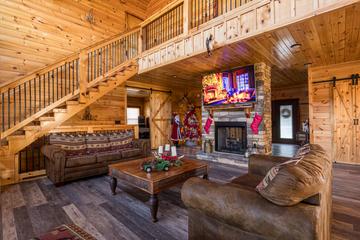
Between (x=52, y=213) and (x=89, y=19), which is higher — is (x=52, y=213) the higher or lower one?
the lower one

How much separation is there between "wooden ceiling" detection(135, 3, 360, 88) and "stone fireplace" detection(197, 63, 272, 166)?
1.96ft

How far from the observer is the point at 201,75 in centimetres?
544

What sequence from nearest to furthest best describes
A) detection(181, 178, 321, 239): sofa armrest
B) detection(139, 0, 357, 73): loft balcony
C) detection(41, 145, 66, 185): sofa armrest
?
detection(181, 178, 321, 239): sofa armrest < detection(139, 0, 357, 73): loft balcony < detection(41, 145, 66, 185): sofa armrest

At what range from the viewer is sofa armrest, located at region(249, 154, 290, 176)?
2.23 metres

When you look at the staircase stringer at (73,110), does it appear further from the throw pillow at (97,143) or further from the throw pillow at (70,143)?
the throw pillow at (97,143)

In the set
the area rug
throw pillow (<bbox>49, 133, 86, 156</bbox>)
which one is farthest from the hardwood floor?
throw pillow (<bbox>49, 133, 86, 156</bbox>)

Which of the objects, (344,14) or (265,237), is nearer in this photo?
(265,237)

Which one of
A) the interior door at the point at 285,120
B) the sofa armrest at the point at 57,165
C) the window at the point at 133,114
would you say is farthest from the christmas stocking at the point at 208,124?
the window at the point at 133,114

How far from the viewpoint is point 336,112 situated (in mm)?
4641

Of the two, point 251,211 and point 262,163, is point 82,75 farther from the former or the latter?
point 251,211

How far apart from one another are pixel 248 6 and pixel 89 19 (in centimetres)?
435

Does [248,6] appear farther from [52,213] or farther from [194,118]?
[194,118]

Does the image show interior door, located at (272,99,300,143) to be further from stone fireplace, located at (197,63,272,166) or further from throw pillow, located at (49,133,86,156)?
throw pillow, located at (49,133,86,156)

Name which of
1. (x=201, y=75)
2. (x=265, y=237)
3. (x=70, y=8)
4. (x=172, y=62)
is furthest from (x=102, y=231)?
(x=70, y=8)
